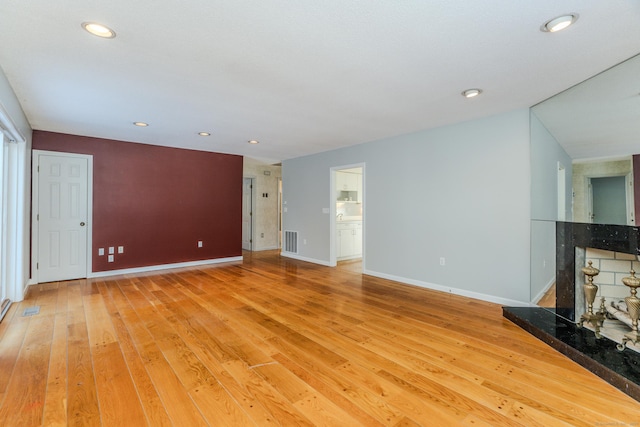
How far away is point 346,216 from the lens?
7.57m

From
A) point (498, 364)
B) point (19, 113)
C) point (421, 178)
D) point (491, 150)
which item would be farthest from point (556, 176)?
point (19, 113)

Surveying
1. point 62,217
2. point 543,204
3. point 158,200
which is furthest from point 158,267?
point 543,204

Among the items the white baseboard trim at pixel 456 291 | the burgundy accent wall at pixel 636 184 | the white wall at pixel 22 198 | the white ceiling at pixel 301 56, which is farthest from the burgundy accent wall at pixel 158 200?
the burgundy accent wall at pixel 636 184

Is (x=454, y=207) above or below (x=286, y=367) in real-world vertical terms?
above

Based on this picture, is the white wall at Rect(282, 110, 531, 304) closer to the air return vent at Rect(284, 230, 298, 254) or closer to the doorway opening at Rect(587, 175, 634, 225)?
the doorway opening at Rect(587, 175, 634, 225)

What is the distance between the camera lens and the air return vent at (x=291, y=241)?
23.0ft

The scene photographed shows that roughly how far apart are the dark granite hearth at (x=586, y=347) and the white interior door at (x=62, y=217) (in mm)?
6305

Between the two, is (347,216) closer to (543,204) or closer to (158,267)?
(158,267)

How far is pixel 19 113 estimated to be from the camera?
137 inches

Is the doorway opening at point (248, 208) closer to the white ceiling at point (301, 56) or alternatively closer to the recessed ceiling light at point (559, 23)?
the white ceiling at point (301, 56)

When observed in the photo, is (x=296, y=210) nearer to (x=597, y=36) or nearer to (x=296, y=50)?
(x=296, y=50)

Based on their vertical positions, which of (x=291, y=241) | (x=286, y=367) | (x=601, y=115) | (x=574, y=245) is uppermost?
(x=601, y=115)

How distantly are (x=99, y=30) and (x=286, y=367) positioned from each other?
2.66 meters

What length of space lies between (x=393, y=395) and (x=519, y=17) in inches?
97.1
